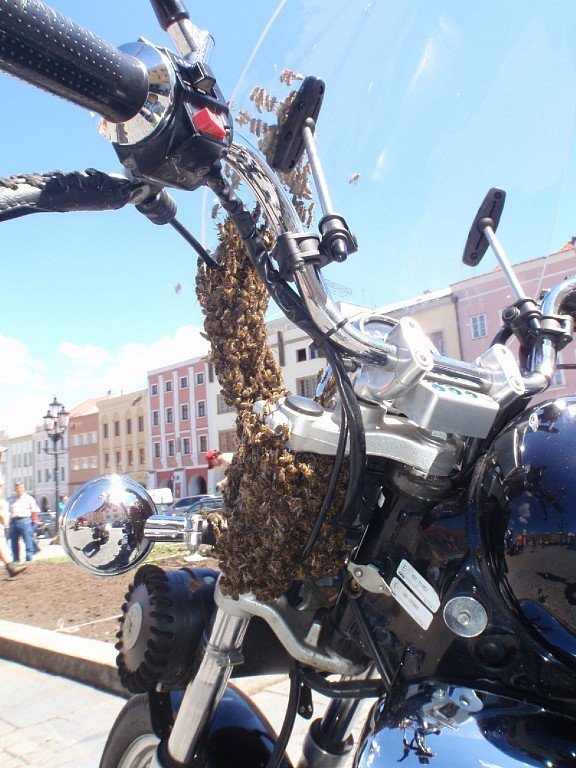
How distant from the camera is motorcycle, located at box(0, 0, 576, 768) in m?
0.82

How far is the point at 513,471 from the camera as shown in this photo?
2.89ft

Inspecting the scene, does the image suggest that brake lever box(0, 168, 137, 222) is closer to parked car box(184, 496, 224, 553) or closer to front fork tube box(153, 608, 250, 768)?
parked car box(184, 496, 224, 553)

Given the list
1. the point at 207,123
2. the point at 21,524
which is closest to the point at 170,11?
the point at 207,123

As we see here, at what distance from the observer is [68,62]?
0.77 meters

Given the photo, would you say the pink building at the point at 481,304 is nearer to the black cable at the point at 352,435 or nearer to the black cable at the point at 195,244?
the black cable at the point at 352,435

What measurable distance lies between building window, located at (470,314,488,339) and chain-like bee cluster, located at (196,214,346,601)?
0.46m

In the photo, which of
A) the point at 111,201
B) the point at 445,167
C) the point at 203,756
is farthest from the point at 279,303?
the point at 203,756

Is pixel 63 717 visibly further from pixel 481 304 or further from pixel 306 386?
pixel 481 304

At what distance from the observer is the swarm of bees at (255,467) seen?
3.47 feet

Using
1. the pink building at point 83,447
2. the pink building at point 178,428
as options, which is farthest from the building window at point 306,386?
the pink building at point 83,447

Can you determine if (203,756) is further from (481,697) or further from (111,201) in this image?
(111,201)

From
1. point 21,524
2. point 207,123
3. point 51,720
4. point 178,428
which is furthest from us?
point 178,428

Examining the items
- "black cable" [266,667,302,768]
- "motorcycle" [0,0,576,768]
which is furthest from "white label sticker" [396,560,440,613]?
"black cable" [266,667,302,768]

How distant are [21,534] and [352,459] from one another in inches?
463
